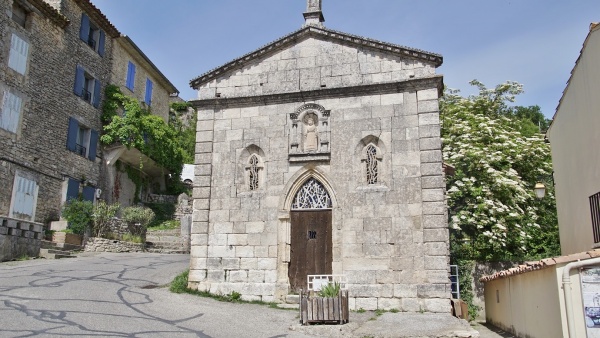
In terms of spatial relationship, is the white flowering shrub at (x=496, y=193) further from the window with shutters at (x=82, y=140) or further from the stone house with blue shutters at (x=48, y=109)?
the window with shutters at (x=82, y=140)

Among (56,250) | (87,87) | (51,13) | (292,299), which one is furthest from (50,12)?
(292,299)

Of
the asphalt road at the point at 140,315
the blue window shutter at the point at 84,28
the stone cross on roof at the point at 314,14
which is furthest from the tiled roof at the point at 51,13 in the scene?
the stone cross on roof at the point at 314,14

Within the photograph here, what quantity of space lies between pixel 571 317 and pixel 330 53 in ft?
28.8

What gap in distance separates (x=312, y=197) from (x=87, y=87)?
15.0 m

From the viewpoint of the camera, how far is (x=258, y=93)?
14.0 meters

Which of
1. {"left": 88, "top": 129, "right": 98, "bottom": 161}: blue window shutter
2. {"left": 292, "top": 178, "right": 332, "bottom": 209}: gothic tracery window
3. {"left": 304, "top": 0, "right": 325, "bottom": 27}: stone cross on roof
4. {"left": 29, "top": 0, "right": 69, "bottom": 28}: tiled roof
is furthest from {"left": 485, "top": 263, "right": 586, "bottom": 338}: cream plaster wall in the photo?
{"left": 29, "top": 0, "right": 69, "bottom": 28}: tiled roof

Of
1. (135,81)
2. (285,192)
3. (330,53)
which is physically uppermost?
(135,81)

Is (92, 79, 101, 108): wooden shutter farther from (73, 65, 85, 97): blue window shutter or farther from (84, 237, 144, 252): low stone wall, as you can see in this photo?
(84, 237, 144, 252): low stone wall

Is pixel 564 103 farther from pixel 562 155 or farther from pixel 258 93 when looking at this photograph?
pixel 258 93

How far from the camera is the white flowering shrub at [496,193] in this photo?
16.6m

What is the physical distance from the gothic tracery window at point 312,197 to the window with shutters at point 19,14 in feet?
44.4

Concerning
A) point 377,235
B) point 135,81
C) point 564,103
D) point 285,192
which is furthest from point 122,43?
point 564,103

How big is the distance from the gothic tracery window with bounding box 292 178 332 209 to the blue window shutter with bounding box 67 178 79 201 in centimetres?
1247

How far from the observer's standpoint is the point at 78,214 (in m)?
20.6
